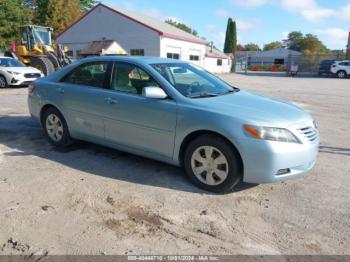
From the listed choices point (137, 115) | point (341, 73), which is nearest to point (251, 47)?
point (341, 73)

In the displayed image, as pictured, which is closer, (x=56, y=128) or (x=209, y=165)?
(x=209, y=165)

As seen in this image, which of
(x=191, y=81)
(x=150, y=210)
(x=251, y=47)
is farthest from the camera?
(x=251, y=47)

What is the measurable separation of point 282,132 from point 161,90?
5.11 ft

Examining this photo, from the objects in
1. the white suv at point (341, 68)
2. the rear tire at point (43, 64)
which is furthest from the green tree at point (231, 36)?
the rear tire at point (43, 64)

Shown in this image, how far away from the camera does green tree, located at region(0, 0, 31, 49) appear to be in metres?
39.3

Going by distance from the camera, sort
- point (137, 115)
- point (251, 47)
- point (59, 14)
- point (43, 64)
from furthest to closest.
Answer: point (251, 47)
point (59, 14)
point (43, 64)
point (137, 115)

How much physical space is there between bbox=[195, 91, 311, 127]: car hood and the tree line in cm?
4164

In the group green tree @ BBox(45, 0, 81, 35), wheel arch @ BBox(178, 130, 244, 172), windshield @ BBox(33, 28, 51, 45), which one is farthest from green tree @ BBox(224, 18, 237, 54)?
wheel arch @ BBox(178, 130, 244, 172)

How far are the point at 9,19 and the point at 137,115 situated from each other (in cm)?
4296

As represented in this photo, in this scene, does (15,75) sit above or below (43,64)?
below

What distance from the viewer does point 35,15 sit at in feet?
144

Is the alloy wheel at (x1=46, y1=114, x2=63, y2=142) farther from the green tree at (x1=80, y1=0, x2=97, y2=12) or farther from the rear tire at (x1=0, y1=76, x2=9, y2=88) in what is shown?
the green tree at (x1=80, y1=0, x2=97, y2=12)

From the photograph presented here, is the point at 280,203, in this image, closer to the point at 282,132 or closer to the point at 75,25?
the point at 282,132

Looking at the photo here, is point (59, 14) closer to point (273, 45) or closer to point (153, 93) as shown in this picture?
point (153, 93)
